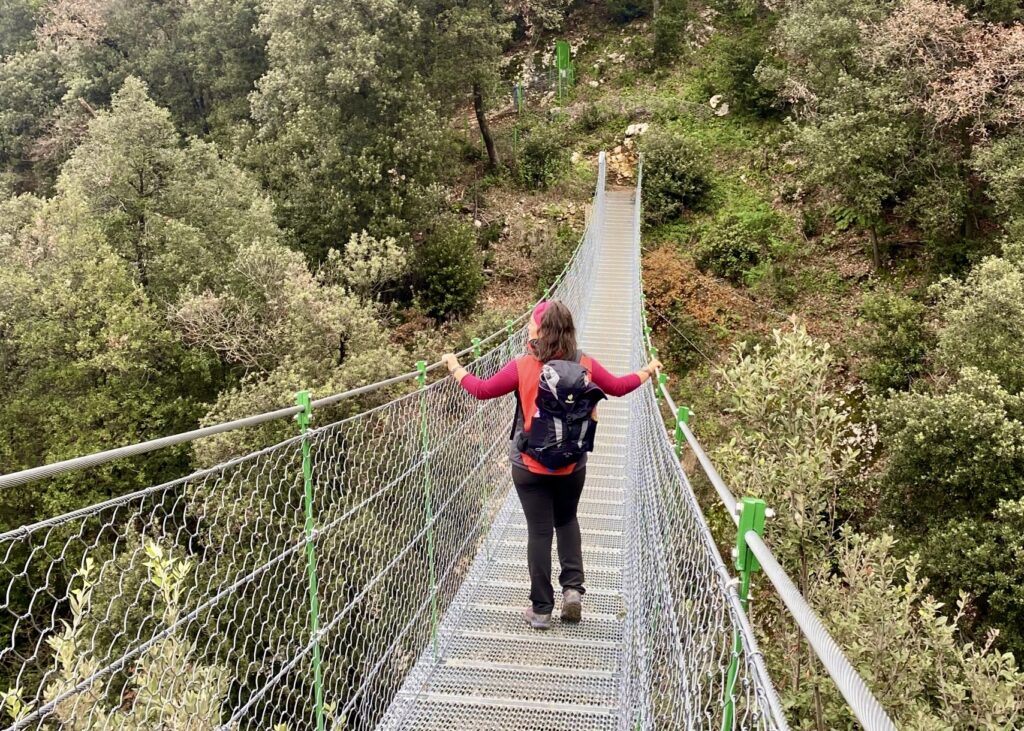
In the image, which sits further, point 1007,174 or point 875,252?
point 875,252

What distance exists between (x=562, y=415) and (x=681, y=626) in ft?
2.13

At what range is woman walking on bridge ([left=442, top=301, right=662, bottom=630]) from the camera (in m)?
1.93

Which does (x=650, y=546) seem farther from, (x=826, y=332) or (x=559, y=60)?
(x=559, y=60)

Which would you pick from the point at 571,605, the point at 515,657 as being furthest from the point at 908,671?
the point at 515,657

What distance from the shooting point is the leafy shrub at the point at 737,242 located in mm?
9711

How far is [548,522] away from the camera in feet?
6.98

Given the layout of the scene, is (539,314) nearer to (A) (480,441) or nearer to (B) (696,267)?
(A) (480,441)

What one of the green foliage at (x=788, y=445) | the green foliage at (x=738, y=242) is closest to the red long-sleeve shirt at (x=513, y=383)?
the green foliage at (x=788, y=445)

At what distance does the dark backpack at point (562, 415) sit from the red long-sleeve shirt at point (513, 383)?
4cm

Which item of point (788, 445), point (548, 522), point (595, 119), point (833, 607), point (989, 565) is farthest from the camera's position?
point (595, 119)

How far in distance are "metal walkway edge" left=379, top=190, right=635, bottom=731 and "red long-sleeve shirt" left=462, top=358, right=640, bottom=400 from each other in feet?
3.05

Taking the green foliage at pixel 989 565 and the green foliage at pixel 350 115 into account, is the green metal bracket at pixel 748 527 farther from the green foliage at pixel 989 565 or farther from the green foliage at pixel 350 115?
the green foliage at pixel 350 115

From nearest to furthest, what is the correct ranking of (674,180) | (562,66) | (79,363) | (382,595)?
1. (382,595)
2. (79,363)
3. (674,180)
4. (562,66)

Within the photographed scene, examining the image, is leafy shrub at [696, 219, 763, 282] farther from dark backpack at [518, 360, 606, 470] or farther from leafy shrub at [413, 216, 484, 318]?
dark backpack at [518, 360, 606, 470]
